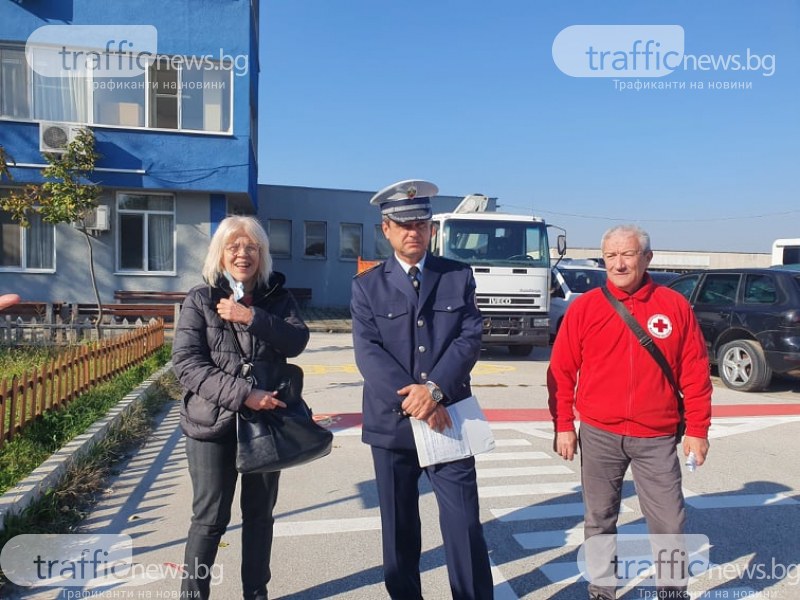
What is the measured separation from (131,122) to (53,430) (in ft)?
39.2

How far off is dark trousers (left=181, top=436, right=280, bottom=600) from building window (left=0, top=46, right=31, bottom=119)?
50.7 feet

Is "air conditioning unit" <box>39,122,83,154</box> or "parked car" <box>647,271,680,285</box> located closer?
"air conditioning unit" <box>39,122,83,154</box>

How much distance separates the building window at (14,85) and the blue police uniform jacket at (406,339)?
51.3 ft

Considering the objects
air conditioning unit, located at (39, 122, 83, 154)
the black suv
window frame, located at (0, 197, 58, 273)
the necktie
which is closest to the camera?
the necktie

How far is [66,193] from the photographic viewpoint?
11742 mm

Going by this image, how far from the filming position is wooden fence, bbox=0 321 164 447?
4750mm

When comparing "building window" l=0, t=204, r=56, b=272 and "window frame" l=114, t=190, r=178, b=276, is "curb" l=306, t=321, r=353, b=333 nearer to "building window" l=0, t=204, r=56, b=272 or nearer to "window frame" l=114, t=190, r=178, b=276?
"window frame" l=114, t=190, r=178, b=276

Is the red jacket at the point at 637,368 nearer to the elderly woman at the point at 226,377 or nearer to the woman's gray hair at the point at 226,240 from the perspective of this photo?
the elderly woman at the point at 226,377

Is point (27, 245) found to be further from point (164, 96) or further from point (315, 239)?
point (315, 239)

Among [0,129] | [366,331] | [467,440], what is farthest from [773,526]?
[0,129]

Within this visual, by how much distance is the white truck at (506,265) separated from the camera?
11648 millimetres

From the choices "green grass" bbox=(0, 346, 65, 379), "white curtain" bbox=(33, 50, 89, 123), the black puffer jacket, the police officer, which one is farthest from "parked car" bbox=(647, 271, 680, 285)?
"white curtain" bbox=(33, 50, 89, 123)

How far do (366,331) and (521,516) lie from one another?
228cm

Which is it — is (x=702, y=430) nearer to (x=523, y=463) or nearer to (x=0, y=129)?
(x=523, y=463)
